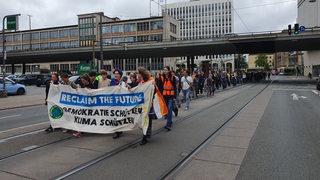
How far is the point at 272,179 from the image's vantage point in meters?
5.01

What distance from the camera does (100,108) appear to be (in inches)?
324

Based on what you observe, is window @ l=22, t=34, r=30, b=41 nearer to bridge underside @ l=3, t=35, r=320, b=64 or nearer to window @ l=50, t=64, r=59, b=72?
window @ l=50, t=64, r=59, b=72

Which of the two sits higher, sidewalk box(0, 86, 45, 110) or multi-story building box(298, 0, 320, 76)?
multi-story building box(298, 0, 320, 76)

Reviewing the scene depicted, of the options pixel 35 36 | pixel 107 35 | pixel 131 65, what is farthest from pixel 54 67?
pixel 131 65

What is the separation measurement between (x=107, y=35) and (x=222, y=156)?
95.1 m

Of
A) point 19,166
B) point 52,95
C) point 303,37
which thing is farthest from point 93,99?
point 303,37

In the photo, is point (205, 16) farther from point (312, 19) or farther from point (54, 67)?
point (54, 67)

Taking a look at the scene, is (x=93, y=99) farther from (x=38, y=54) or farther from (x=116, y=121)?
(x=38, y=54)

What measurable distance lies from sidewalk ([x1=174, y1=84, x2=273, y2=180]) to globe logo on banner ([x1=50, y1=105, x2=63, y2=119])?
4.15 metres

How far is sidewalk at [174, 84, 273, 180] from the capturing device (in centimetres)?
526

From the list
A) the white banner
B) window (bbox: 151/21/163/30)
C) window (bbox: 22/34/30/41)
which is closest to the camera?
the white banner

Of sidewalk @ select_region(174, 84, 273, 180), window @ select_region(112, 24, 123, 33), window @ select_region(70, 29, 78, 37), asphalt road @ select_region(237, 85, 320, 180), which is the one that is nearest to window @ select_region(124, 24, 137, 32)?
window @ select_region(112, 24, 123, 33)

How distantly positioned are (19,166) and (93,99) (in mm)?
3033

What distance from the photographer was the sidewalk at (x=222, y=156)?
526cm
